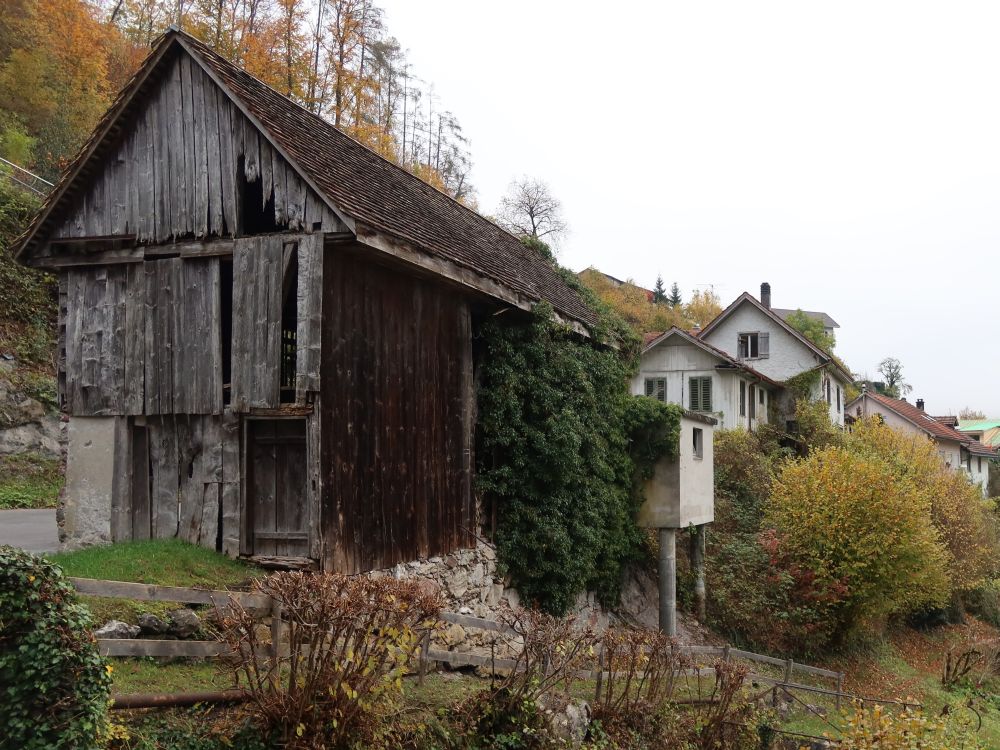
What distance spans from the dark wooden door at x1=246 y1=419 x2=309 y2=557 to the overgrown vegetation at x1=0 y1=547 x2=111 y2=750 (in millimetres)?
5296

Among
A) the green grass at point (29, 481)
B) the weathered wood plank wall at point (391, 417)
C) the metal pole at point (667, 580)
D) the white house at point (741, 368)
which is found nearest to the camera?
the weathered wood plank wall at point (391, 417)

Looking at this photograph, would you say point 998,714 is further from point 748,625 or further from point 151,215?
point 151,215

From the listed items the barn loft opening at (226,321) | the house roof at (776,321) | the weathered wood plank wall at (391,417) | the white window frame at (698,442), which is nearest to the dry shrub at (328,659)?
the weathered wood plank wall at (391,417)

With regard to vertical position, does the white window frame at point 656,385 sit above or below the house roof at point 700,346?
below

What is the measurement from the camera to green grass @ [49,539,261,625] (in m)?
9.09

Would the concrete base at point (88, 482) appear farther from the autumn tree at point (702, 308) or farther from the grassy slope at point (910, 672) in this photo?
the autumn tree at point (702, 308)

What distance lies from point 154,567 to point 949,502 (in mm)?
30273

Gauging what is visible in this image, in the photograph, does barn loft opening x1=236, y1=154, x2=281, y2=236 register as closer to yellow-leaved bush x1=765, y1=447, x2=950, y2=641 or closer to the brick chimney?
yellow-leaved bush x1=765, y1=447, x2=950, y2=641

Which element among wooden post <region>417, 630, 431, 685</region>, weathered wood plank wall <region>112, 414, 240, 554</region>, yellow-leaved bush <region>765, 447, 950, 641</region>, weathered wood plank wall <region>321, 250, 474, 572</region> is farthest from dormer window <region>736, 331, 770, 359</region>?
wooden post <region>417, 630, 431, 685</region>

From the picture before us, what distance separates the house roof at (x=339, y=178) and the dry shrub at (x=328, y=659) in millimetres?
5249

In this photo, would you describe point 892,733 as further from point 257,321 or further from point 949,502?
point 949,502

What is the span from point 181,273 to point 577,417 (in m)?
8.79

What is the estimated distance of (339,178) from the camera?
477 inches

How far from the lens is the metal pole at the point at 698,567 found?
2288cm
